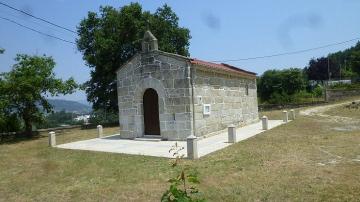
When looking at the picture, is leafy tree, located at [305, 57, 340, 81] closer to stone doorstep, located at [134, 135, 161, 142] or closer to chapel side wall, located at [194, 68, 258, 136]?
chapel side wall, located at [194, 68, 258, 136]

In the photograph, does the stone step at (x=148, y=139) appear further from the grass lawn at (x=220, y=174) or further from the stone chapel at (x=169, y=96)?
the grass lawn at (x=220, y=174)

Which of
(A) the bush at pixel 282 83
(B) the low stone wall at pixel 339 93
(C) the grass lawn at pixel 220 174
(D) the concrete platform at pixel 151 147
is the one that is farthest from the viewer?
(A) the bush at pixel 282 83

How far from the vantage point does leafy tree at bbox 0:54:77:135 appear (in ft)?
65.8

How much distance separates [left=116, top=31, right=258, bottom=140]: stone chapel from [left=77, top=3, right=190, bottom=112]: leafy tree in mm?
11168

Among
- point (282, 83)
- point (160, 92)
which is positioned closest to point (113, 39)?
point (160, 92)

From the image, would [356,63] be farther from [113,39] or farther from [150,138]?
[150,138]

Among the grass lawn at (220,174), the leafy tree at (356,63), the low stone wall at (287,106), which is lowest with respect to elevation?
the grass lawn at (220,174)

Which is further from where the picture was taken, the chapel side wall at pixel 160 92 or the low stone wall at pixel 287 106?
the low stone wall at pixel 287 106

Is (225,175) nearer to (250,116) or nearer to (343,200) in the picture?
(343,200)

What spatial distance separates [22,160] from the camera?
44.0 feet

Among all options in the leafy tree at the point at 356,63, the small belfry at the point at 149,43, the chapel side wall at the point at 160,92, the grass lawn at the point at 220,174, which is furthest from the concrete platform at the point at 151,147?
the leafy tree at the point at 356,63

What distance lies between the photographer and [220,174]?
906 centimetres

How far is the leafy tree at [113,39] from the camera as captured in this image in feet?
95.0

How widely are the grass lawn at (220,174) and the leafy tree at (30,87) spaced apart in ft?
22.9
